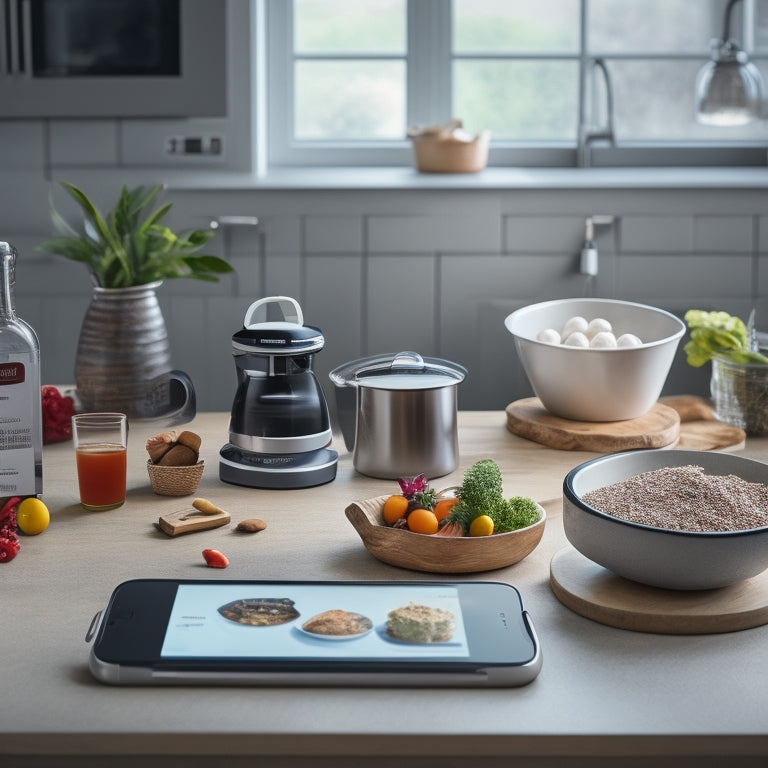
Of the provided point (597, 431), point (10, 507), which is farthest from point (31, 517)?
point (597, 431)

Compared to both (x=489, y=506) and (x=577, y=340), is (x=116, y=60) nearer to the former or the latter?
(x=577, y=340)

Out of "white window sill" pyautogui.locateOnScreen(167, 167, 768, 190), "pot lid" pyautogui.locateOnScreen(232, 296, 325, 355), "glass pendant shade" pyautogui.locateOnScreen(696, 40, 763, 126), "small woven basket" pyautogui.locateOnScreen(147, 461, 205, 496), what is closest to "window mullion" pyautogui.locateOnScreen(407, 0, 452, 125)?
"white window sill" pyautogui.locateOnScreen(167, 167, 768, 190)

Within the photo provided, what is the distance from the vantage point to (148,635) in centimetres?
97

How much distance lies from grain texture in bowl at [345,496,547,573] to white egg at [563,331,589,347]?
20.5 inches

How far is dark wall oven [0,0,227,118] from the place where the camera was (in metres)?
2.71

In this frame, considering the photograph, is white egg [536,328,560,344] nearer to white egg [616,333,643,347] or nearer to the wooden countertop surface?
white egg [616,333,643,347]

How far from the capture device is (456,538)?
1.13 m

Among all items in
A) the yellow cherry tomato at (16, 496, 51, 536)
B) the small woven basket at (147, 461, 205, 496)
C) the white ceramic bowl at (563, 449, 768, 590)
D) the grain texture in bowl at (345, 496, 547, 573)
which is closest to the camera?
the white ceramic bowl at (563, 449, 768, 590)

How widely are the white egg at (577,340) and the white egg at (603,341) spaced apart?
0.01 meters

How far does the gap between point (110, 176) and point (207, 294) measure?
41 cm

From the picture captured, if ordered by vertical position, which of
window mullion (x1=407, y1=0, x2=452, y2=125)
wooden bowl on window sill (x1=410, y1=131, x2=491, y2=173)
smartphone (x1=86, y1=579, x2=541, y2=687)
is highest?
window mullion (x1=407, y1=0, x2=452, y2=125)

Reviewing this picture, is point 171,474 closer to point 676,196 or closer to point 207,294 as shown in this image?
point 207,294

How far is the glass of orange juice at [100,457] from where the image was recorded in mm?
1337

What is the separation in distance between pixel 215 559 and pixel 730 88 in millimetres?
2161
